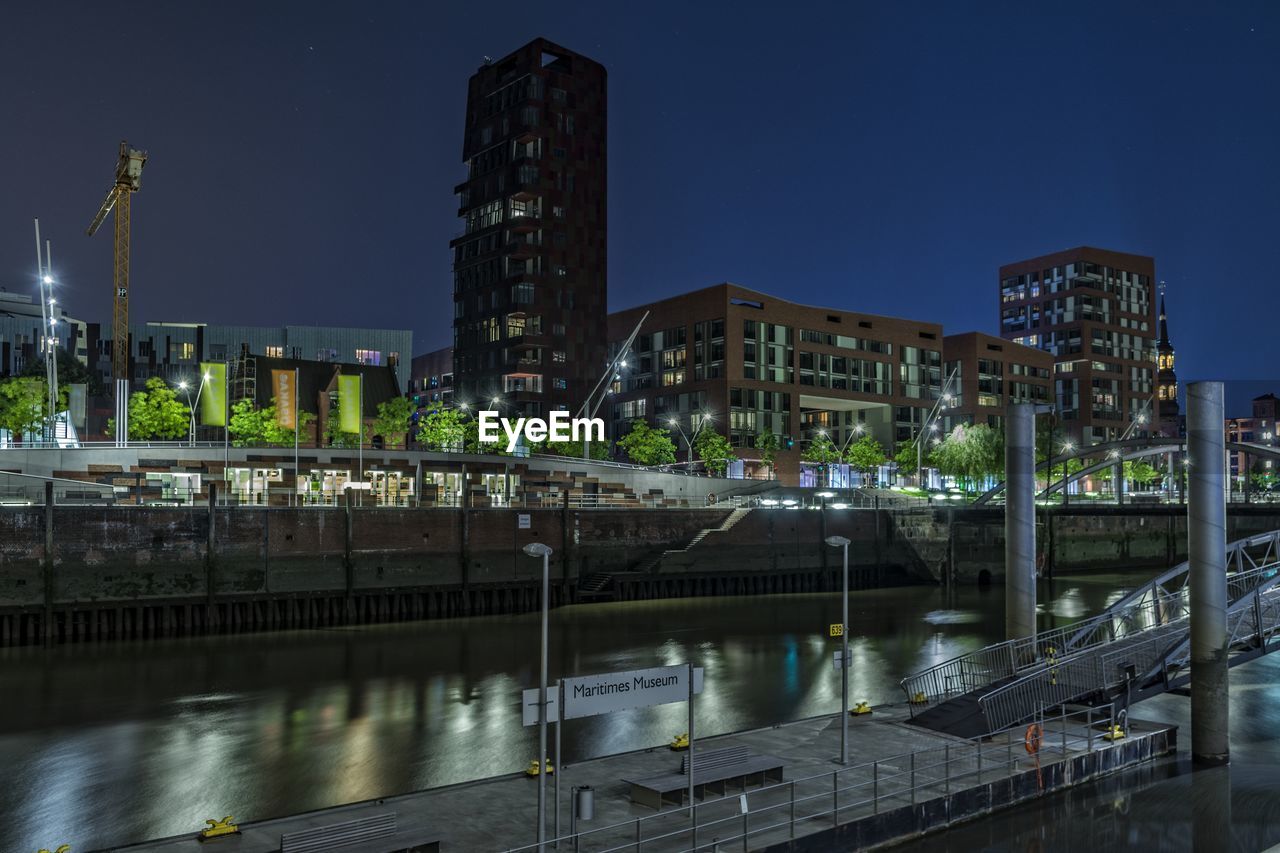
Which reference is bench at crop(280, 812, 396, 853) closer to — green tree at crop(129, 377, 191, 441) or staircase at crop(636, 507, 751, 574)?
staircase at crop(636, 507, 751, 574)

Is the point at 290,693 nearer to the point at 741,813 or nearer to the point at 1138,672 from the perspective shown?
the point at 741,813

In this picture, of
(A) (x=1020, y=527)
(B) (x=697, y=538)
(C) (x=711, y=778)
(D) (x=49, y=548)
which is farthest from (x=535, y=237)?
(C) (x=711, y=778)

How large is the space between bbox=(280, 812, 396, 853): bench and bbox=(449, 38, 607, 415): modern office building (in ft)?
400

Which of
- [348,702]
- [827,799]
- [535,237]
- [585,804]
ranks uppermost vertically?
[535,237]

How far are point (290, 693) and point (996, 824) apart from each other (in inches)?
1164

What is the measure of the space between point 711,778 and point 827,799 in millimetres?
2501

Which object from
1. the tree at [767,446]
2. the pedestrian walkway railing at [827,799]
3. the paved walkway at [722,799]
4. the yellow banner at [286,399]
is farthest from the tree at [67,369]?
the pedestrian walkway railing at [827,799]

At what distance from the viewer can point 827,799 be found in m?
22.0

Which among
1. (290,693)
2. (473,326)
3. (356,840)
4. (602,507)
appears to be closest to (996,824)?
(356,840)

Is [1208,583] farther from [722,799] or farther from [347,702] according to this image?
[347,702]

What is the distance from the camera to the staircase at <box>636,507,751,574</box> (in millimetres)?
79562

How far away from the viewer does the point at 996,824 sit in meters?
23.4

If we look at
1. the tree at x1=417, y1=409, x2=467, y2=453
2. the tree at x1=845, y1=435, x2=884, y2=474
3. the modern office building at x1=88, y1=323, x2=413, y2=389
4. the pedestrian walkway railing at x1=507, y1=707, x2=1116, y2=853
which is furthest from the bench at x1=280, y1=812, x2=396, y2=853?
the modern office building at x1=88, y1=323, x2=413, y2=389

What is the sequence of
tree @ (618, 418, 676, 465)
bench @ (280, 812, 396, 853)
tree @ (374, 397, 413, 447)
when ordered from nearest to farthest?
1. bench @ (280, 812, 396, 853)
2. tree @ (374, 397, 413, 447)
3. tree @ (618, 418, 676, 465)
